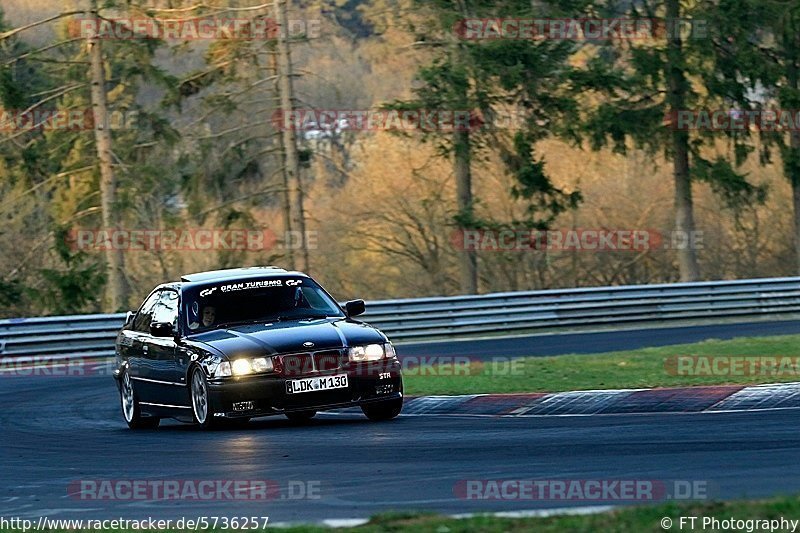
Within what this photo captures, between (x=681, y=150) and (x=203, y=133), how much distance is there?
12424 mm

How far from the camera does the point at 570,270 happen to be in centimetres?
4422

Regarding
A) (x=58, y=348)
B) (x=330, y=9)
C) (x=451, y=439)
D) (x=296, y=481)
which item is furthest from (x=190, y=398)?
(x=330, y=9)

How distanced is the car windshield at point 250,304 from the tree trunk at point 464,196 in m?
→ 23.2

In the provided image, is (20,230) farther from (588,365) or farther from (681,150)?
(588,365)

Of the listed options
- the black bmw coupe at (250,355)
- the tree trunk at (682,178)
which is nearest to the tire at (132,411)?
the black bmw coupe at (250,355)

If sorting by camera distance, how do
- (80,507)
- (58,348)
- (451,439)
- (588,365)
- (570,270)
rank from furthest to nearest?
(570,270) < (58,348) < (588,365) < (451,439) < (80,507)

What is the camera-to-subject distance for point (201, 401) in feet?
43.7

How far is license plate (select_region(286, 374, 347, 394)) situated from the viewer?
12.8m

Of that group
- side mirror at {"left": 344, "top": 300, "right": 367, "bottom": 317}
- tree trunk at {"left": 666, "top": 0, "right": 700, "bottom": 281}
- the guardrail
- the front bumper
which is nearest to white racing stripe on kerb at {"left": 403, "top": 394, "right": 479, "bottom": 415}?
side mirror at {"left": 344, "top": 300, "right": 367, "bottom": 317}

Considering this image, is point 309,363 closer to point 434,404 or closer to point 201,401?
point 201,401

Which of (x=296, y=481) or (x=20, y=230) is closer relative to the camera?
(x=296, y=481)

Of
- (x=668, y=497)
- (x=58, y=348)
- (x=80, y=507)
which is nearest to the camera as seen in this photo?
(x=668, y=497)

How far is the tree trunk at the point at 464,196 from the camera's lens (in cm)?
3744

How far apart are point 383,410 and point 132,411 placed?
2838 millimetres
